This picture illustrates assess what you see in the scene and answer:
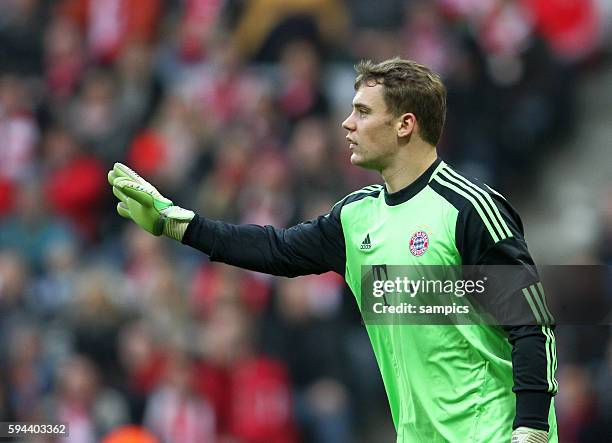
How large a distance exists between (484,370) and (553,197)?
207 inches

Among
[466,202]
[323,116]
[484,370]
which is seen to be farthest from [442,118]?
[323,116]

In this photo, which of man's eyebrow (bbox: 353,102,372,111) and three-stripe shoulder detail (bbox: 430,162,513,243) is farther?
man's eyebrow (bbox: 353,102,372,111)

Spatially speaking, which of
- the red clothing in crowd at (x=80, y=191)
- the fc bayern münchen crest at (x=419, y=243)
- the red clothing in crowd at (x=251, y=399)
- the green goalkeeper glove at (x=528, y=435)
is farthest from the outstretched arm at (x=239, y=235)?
the red clothing in crowd at (x=80, y=191)

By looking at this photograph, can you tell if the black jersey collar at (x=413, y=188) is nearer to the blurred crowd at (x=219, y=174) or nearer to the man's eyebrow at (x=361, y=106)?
the man's eyebrow at (x=361, y=106)

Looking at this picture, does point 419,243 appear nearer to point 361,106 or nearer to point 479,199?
point 479,199

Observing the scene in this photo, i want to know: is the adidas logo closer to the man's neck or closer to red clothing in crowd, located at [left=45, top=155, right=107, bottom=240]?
the man's neck

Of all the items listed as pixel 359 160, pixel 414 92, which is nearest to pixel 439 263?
pixel 359 160

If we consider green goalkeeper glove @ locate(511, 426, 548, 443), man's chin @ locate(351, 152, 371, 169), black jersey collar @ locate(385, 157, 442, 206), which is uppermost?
man's chin @ locate(351, 152, 371, 169)

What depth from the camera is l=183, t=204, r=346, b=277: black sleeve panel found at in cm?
453

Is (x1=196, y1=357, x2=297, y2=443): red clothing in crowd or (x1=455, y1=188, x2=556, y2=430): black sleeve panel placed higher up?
(x1=196, y1=357, x2=297, y2=443): red clothing in crowd

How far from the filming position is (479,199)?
4.11 metres

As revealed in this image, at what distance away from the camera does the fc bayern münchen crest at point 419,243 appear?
4223 millimetres

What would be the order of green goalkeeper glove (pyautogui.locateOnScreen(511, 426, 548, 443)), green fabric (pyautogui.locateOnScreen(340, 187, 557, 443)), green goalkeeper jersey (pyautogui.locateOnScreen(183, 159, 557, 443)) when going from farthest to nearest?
1. green fabric (pyautogui.locateOnScreen(340, 187, 557, 443))
2. green goalkeeper jersey (pyautogui.locateOnScreen(183, 159, 557, 443))
3. green goalkeeper glove (pyautogui.locateOnScreen(511, 426, 548, 443))

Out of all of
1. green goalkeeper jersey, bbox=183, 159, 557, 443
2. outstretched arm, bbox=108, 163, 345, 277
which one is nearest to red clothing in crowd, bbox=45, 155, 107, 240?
outstretched arm, bbox=108, 163, 345, 277
